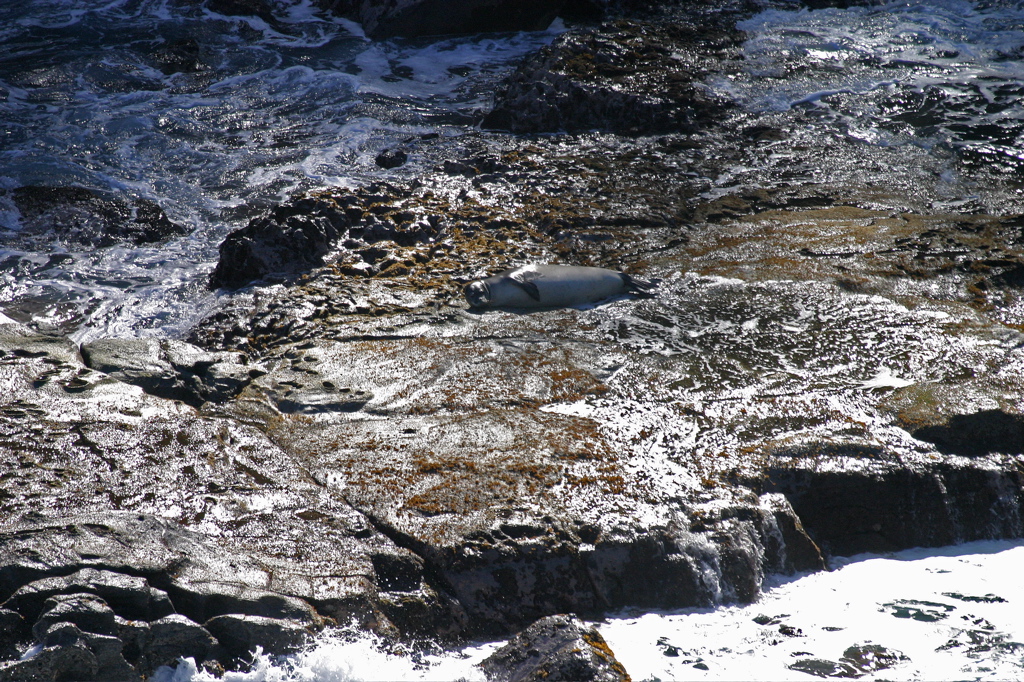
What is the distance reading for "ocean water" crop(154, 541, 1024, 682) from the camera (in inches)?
117

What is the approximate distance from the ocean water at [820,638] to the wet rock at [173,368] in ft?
7.76

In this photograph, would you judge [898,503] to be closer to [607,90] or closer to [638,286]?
[638,286]

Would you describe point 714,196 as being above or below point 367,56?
below

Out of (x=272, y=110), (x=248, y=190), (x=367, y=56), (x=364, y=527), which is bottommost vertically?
(x=364, y=527)

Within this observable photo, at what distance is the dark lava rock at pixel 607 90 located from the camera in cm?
990

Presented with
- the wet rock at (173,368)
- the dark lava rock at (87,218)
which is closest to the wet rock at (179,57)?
the dark lava rock at (87,218)

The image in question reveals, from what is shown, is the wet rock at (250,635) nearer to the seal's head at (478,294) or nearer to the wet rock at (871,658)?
the wet rock at (871,658)

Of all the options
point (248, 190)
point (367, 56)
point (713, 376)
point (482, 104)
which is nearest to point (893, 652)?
point (713, 376)

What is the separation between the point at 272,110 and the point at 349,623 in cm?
969

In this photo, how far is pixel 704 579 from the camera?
358 centimetres

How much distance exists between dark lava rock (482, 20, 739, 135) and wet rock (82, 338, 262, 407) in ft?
19.8

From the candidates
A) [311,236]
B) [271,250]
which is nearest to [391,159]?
[311,236]

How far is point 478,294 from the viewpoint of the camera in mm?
5918

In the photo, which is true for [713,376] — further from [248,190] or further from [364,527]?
[248,190]
